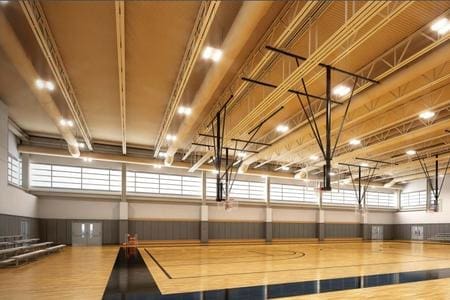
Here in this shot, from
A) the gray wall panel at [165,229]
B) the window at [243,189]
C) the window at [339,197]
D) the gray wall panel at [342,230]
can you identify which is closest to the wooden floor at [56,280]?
the gray wall panel at [165,229]

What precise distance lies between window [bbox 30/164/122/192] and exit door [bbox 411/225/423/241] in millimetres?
32761

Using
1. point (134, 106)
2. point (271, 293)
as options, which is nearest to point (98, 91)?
point (134, 106)

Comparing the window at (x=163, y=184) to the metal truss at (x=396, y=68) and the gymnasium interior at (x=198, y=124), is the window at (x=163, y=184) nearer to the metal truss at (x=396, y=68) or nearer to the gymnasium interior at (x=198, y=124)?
the gymnasium interior at (x=198, y=124)

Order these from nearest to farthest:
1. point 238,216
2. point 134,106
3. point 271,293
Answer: point 271,293 < point 134,106 < point 238,216

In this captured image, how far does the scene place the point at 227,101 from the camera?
1423cm

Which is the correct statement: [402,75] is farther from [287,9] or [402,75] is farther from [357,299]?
[357,299]

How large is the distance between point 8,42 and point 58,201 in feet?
62.3

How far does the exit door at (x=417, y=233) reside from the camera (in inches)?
1430

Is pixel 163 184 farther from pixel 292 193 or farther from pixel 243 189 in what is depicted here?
pixel 292 193

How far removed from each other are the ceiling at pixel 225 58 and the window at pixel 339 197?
675 inches

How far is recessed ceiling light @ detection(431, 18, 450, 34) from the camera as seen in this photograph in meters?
8.66

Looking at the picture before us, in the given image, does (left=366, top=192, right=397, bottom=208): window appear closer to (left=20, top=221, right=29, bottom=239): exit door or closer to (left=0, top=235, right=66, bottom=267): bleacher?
(left=0, top=235, right=66, bottom=267): bleacher

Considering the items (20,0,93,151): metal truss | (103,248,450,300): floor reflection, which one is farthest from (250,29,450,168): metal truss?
(20,0,93,151): metal truss

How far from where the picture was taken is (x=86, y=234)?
25.8 metres
